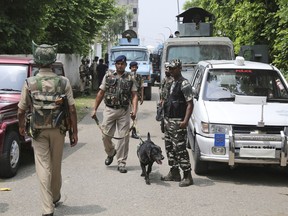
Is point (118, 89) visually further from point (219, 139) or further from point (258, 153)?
point (258, 153)

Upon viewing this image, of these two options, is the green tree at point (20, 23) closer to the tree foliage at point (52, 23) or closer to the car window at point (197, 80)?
the tree foliage at point (52, 23)

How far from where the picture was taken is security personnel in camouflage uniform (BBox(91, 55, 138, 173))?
22.8 ft

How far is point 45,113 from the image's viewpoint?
4762mm

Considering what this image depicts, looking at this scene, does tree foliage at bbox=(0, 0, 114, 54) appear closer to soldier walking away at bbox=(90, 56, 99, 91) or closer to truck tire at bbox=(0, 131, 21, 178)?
soldier walking away at bbox=(90, 56, 99, 91)

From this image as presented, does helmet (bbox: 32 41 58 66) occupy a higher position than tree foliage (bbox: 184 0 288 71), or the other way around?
tree foliage (bbox: 184 0 288 71)

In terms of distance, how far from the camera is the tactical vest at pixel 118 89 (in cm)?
694

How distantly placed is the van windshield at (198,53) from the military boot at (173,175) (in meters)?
5.88

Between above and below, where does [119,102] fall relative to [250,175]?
above

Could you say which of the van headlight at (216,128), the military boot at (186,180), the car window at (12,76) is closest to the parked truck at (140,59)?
the car window at (12,76)

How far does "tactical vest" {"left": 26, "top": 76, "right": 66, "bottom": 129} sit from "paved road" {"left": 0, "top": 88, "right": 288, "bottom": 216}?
3.59ft

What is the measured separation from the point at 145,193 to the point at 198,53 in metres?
6.79

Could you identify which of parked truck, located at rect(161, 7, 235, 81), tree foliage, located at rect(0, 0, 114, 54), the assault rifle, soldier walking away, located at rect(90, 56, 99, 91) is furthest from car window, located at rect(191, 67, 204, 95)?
soldier walking away, located at rect(90, 56, 99, 91)

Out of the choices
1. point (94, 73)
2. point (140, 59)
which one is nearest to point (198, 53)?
point (140, 59)

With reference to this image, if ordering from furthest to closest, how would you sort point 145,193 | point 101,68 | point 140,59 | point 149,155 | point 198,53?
point 101,68, point 140,59, point 198,53, point 149,155, point 145,193
